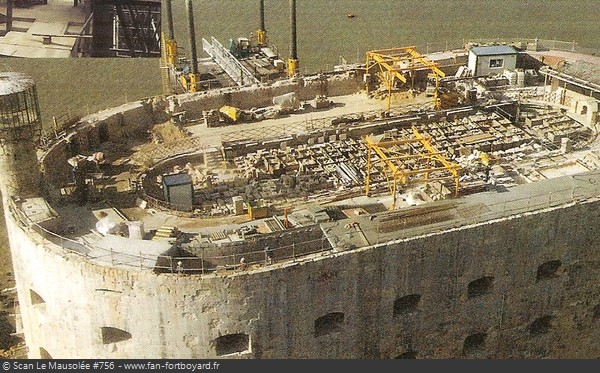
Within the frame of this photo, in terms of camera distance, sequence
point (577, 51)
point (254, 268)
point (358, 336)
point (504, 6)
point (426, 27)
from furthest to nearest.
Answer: point (504, 6), point (426, 27), point (577, 51), point (358, 336), point (254, 268)

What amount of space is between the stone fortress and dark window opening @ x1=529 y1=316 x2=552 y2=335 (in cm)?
7

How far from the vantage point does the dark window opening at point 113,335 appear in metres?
Result: 21.3

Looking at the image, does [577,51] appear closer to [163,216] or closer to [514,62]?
[514,62]

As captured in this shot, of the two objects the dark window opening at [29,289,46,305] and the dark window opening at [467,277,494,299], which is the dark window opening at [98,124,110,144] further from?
the dark window opening at [467,277,494,299]

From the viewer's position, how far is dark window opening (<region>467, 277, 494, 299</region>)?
23.4m

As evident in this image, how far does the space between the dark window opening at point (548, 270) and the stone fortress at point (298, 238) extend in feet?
0.17

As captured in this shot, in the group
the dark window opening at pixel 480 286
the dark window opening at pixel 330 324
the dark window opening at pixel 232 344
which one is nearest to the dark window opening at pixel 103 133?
the dark window opening at pixel 232 344

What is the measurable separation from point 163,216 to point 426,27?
35.0 metres

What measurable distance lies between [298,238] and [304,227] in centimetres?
37

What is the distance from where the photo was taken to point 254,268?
2030 cm

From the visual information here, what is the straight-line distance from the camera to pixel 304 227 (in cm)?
2167

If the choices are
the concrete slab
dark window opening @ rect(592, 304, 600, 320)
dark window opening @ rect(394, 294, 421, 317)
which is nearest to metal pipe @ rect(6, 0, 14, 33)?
the concrete slab

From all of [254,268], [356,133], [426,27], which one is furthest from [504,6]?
[254,268]

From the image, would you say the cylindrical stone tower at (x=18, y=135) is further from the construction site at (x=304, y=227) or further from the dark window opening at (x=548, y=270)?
the dark window opening at (x=548, y=270)
